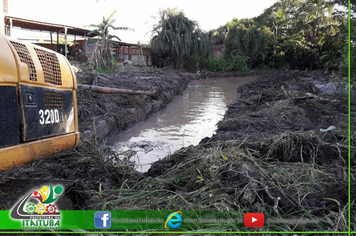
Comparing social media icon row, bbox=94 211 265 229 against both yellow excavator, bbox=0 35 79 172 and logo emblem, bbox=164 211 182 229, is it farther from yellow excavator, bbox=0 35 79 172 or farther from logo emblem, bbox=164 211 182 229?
yellow excavator, bbox=0 35 79 172

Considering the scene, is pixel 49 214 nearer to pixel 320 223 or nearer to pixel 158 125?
pixel 320 223

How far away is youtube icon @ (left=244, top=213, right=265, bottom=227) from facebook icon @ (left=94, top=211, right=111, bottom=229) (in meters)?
1.14

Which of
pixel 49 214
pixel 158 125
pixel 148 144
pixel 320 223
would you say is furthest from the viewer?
pixel 158 125

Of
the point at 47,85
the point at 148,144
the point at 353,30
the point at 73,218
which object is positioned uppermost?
the point at 353,30

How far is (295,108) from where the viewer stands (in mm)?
7566

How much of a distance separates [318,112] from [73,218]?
6.95m

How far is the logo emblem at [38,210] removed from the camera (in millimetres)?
2180

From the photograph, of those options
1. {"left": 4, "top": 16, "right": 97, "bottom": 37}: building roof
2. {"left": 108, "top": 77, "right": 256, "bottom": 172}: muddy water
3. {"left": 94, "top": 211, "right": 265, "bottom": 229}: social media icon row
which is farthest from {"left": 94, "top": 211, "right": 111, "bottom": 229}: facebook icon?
{"left": 4, "top": 16, "right": 97, "bottom": 37}: building roof

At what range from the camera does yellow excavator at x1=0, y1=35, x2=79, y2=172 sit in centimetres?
233

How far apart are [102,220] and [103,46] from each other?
783 inches

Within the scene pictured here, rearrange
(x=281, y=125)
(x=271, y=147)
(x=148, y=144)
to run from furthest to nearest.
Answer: (x=148, y=144) < (x=281, y=125) < (x=271, y=147)

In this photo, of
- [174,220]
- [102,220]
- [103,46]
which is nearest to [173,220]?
[174,220]

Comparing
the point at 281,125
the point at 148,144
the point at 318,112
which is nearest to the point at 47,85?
the point at 148,144

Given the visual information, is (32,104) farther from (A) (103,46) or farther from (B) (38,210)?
(A) (103,46)
